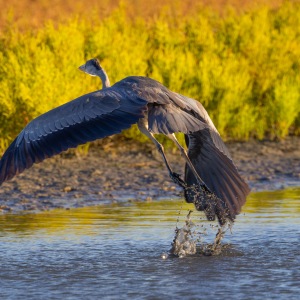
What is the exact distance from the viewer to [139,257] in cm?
625

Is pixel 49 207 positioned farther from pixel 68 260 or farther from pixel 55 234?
pixel 68 260

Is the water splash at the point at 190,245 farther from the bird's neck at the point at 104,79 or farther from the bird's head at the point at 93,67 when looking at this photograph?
the bird's head at the point at 93,67

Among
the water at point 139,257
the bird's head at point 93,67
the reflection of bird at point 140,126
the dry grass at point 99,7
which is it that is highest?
the dry grass at point 99,7

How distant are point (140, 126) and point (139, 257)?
0.83 metres

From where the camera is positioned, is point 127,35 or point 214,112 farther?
point 127,35

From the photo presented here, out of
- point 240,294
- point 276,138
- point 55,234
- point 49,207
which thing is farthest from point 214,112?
point 240,294

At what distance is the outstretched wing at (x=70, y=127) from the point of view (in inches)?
217

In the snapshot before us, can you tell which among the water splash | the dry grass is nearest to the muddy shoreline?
the water splash

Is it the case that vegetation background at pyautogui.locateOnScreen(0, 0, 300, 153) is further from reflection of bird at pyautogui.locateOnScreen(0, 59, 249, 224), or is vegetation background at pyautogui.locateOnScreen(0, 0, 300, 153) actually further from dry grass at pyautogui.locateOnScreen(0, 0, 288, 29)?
dry grass at pyautogui.locateOnScreen(0, 0, 288, 29)

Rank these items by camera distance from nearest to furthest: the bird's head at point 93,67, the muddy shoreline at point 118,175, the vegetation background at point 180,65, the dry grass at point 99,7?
the bird's head at point 93,67
the muddy shoreline at point 118,175
the vegetation background at point 180,65
the dry grass at point 99,7

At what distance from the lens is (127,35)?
12422 millimetres

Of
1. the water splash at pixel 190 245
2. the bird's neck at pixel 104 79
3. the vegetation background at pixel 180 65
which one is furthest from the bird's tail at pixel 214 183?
the vegetation background at pixel 180 65

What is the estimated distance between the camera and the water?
5.35m

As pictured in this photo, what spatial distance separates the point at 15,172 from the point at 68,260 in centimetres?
90
